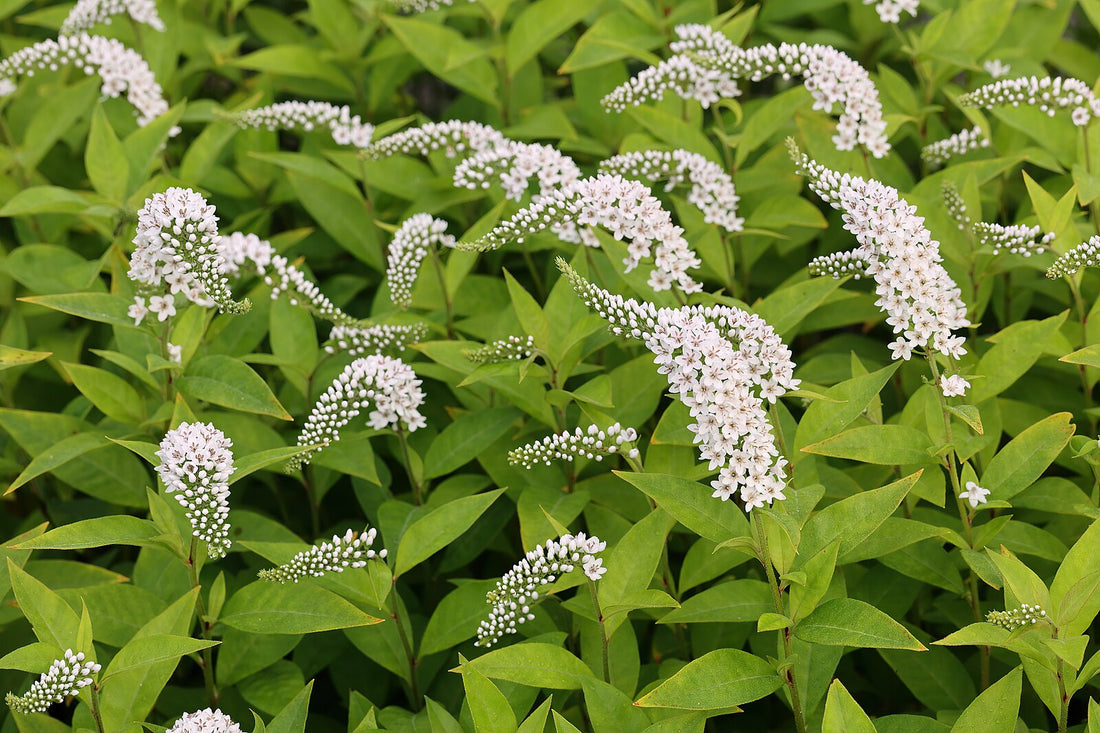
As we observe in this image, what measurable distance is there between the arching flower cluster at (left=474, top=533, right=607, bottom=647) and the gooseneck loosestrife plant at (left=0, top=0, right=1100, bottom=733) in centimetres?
1

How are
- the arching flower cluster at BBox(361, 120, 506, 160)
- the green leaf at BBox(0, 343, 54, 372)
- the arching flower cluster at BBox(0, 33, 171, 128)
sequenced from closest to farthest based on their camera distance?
the green leaf at BBox(0, 343, 54, 372) → the arching flower cluster at BBox(361, 120, 506, 160) → the arching flower cluster at BBox(0, 33, 171, 128)

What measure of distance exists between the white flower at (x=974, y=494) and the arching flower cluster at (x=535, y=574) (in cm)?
88

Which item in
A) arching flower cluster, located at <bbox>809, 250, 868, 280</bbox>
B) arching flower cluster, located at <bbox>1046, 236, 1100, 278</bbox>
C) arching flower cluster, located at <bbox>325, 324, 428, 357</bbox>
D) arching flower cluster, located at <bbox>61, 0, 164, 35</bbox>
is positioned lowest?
arching flower cluster, located at <bbox>325, 324, 428, 357</bbox>

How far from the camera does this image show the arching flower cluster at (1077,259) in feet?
7.97

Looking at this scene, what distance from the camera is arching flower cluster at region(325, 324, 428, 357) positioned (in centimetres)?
293

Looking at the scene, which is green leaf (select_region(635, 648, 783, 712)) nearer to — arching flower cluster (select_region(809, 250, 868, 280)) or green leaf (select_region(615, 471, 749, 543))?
green leaf (select_region(615, 471, 749, 543))

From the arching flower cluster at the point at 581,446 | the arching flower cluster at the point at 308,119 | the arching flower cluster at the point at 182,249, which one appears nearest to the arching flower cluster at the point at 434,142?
the arching flower cluster at the point at 308,119

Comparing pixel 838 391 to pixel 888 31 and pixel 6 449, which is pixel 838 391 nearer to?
pixel 888 31

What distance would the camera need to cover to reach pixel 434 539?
2492 mm

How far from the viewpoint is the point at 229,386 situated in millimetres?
2709

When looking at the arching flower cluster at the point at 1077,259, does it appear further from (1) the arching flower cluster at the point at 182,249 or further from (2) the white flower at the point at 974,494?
(1) the arching flower cluster at the point at 182,249

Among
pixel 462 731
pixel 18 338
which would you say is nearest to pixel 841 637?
pixel 462 731

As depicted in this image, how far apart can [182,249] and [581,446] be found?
3.58 ft

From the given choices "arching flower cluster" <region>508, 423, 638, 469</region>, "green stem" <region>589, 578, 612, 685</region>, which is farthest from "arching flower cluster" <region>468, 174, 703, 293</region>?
"green stem" <region>589, 578, 612, 685</region>
